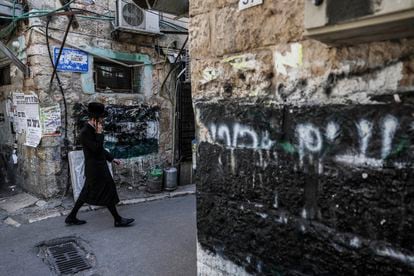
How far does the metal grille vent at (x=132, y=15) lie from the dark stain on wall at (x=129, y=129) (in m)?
1.69

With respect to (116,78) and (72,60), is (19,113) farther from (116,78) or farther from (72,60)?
(116,78)

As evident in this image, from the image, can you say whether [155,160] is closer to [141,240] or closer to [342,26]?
[141,240]

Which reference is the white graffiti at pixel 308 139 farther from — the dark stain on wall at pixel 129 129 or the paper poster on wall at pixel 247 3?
the dark stain on wall at pixel 129 129

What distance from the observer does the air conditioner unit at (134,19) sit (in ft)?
21.4

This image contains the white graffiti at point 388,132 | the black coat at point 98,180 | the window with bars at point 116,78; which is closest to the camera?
the white graffiti at point 388,132

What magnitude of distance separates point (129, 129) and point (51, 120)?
1.61 meters

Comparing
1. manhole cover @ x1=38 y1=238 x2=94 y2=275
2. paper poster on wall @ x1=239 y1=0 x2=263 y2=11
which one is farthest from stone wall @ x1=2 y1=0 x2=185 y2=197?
paper poster on wall @ x1=239 y1=0 x2=263 y2=11

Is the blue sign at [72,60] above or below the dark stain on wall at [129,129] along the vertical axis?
above

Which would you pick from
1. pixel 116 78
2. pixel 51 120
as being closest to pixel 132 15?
pixel 116 78

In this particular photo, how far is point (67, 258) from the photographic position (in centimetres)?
411

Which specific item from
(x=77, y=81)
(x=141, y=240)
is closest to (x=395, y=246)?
(x=141, y=240)

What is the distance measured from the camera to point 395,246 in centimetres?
157

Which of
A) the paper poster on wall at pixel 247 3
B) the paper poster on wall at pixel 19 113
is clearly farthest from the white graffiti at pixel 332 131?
the paper poster on wall at pixel 19 113

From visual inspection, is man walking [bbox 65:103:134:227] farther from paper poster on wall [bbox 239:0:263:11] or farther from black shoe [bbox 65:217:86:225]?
paper poster on wall [bbox 239:0:263:11]
